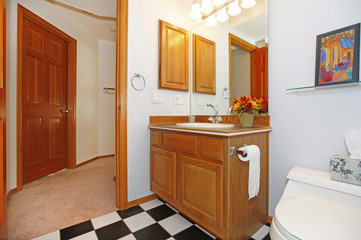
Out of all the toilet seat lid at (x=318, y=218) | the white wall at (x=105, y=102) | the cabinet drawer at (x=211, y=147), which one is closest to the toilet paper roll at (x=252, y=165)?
the cabinet drawer at (x=211, y=147)

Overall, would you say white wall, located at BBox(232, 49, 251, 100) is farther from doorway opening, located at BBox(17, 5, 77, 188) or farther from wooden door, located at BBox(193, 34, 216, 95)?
doorway opening, located at BBox(17, 5, 77, 188)

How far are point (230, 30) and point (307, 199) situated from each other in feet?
5.21

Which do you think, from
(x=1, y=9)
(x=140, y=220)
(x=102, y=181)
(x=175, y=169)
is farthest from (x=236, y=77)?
(x=102, y=181)

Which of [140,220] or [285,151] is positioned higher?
[285,151]

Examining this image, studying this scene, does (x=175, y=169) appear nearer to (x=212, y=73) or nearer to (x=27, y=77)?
(x=212, y=73)

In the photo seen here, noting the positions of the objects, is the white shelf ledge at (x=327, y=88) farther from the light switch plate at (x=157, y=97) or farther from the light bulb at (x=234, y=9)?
the light switch plate at (x=157, y=97)

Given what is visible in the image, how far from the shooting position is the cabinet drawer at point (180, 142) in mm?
1334

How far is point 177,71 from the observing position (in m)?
2.05

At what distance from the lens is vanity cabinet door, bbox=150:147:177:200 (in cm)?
153

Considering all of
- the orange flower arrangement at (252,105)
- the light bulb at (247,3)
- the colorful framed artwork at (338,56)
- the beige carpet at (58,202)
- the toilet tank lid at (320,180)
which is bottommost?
the beige carpet at (58,202)

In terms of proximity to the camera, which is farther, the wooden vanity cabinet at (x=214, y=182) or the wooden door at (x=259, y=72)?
the wooden door at (x=259, y=72)

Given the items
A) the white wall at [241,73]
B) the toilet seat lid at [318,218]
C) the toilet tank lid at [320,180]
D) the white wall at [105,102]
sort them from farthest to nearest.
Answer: the white wall at [105,102] < the white wall at [241,73] < the toilet tank lid at [320,180] < the toilet seat lid at [318,218]

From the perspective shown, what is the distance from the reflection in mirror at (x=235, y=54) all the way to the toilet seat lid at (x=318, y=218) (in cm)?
86

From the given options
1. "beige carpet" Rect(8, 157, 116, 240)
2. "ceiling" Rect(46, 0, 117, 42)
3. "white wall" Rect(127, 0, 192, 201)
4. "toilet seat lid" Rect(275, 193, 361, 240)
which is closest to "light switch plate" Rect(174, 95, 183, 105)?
"white wall" Rect(127, 0, 192, 201)
